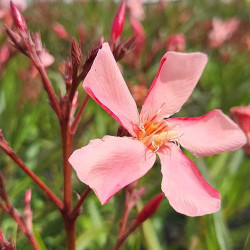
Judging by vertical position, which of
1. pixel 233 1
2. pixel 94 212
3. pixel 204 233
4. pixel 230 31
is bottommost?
pixel 233 1

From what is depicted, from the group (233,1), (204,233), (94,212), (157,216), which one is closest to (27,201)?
(204,233)

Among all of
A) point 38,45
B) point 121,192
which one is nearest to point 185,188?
point 38,45

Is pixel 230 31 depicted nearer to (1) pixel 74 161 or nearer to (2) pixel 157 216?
(2) pixel 157 216

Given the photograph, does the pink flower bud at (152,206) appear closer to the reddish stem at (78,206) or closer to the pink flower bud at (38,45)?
the reddish stem at (78,206)

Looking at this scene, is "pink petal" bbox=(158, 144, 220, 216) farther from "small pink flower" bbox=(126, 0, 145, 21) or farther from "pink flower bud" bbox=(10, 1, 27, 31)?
"small pink flower" bbox=(126, 0, 145, 21)

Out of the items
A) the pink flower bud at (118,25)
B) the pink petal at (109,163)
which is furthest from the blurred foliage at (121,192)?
the pink petal at (109,163)

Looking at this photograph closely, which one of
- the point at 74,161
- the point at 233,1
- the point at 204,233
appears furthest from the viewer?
the point at 233,1

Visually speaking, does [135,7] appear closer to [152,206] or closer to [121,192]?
[121,192]

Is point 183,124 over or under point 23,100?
Result: over
